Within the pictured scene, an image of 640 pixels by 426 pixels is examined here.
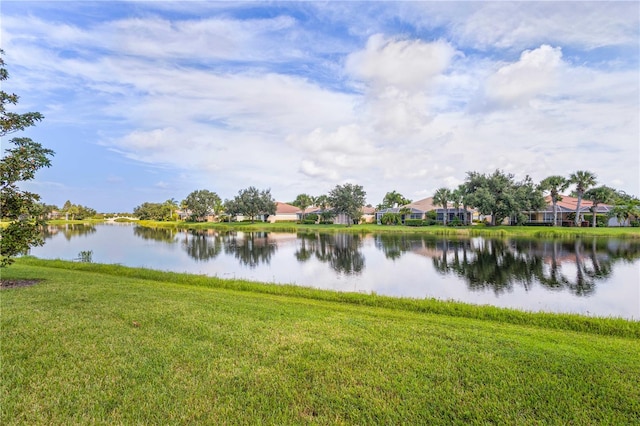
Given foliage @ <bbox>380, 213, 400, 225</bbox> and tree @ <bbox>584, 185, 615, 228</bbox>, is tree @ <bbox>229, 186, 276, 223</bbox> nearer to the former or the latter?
foliage @ <bbox>380, 213, 400, 225</bbox>

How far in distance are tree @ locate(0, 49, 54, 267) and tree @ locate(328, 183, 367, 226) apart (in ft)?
162

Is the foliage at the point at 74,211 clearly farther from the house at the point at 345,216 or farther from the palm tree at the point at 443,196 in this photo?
the palm tree at the point at 443,196

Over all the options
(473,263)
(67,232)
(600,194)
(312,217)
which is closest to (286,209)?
(312,217)

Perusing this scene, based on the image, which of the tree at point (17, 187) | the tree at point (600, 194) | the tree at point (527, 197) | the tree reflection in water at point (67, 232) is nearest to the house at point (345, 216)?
the tree at point (527, 197)

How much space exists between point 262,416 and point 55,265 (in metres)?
16.1

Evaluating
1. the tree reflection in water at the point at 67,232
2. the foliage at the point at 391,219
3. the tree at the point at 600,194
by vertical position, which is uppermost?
the tree at the point at 600,194

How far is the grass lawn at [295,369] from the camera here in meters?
3.30

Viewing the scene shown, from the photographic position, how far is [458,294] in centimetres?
1255

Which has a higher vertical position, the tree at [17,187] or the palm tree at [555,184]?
the palm tree at [555,184]

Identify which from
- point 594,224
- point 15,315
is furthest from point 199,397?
point 594,224

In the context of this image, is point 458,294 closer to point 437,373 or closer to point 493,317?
point 493,317

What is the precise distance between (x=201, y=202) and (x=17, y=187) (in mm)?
78308

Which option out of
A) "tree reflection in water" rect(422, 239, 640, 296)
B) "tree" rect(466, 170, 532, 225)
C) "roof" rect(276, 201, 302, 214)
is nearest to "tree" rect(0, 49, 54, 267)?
"tree reflection in water" rect(422, 239, 640, 296)

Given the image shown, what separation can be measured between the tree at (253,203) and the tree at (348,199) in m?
17.5
